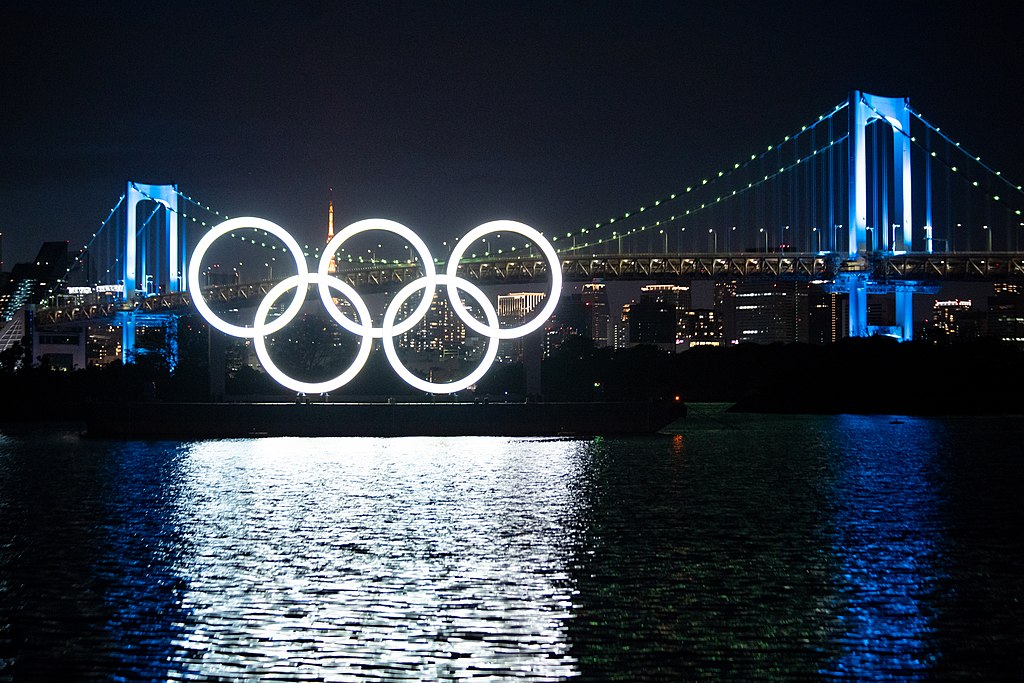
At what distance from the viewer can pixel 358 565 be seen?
1388 cm

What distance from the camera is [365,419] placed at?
39062 mm

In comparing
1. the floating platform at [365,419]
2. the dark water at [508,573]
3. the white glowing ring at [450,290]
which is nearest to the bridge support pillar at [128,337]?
the floating platform at [365,419]

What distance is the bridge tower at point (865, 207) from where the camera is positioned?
6244 centimetres

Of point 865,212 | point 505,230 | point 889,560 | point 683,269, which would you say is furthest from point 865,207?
point 889,560

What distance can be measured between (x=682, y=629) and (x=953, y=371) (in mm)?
52973

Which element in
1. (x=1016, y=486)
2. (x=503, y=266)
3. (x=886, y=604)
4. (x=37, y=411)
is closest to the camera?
(x=886, y=604)

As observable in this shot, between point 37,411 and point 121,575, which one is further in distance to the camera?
point 37,411

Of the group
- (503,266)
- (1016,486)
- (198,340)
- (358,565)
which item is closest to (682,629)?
(358,565)

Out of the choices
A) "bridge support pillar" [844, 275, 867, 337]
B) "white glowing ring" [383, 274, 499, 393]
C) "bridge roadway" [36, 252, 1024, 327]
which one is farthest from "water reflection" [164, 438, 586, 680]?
"bridge support pillar" [844, 275, 867, 337]

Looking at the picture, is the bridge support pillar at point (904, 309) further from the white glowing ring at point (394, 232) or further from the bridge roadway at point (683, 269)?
the white glowing ring at point (394, 232)

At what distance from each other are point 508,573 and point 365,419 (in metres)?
26.1

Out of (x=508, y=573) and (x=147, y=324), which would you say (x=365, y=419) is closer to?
(x=508, y=573)

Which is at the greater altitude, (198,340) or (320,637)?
(198,340)

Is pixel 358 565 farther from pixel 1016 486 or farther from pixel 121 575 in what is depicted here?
pixel 1016 486
